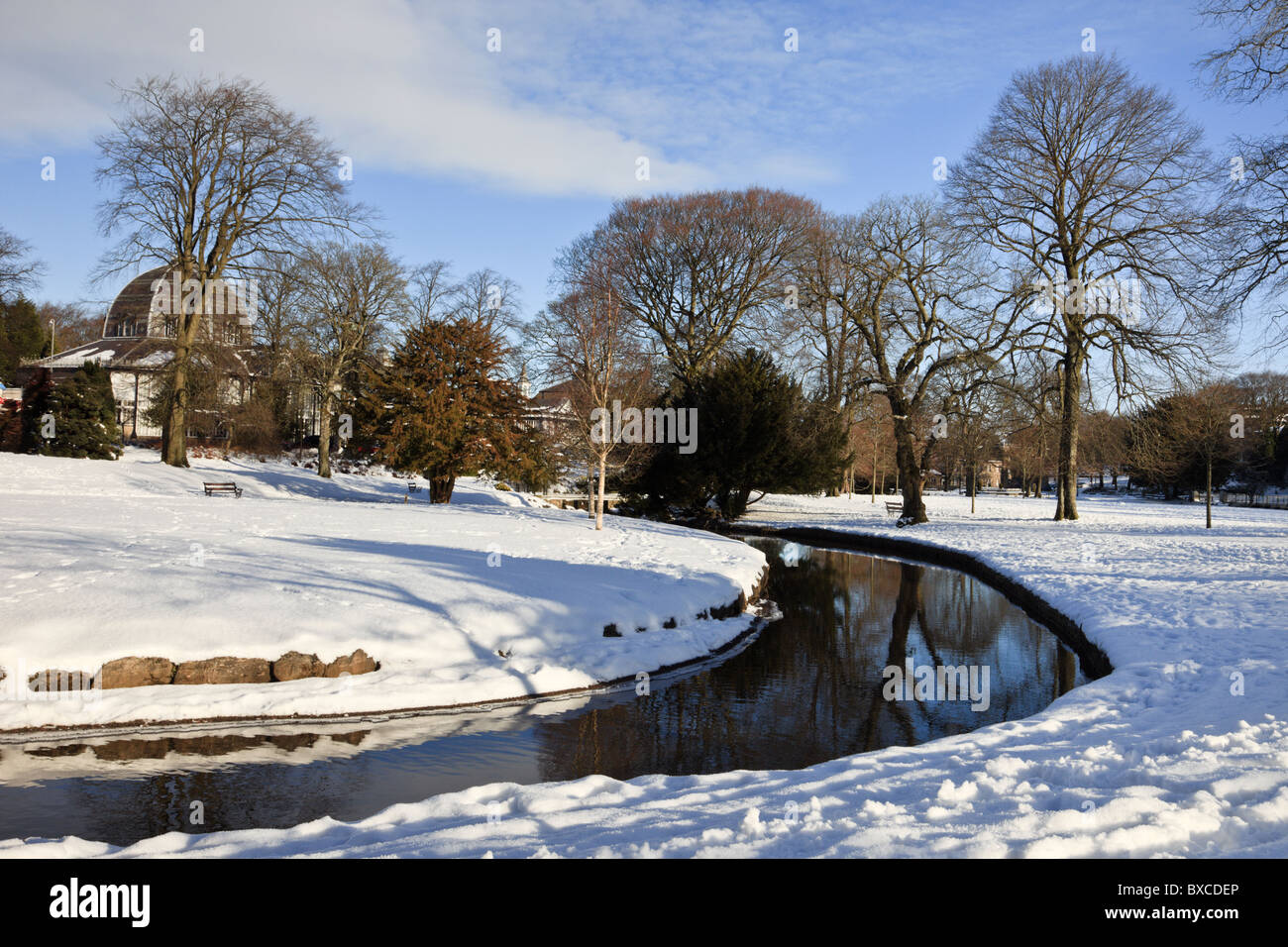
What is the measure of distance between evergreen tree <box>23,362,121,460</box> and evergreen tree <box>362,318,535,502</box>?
10033 mm

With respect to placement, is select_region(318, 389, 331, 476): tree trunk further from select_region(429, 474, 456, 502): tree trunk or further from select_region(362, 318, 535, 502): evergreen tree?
select_region(429, 474, 456, 502): tree trunk

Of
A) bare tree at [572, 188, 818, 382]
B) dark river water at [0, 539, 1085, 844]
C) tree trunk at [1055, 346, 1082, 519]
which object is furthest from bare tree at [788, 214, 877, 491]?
dark river water at [0, 539, 1085, 844]

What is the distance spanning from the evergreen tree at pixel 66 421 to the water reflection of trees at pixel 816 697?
26576 millimetres

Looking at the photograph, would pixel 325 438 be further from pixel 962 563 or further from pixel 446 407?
pixel 962 563

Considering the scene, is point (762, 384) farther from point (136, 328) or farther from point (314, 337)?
point (136, 328)

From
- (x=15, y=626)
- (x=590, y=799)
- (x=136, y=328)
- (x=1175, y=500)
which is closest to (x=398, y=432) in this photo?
(x=15, y=626)

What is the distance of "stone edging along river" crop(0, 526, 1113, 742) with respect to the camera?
802cm

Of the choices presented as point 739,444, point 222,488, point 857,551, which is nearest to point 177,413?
point 222,488

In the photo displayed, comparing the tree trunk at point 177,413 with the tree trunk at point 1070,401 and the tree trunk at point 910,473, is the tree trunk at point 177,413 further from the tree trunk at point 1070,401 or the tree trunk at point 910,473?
the tree trunk at point 1070,401

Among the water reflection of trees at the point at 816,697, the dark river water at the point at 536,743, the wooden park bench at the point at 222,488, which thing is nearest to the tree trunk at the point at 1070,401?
the water reflection of trees at the point at 816,697

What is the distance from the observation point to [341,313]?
1625 inches

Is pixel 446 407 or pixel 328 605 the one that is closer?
pixel 328 605

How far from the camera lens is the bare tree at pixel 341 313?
128ft

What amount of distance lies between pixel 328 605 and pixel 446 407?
771 inches
